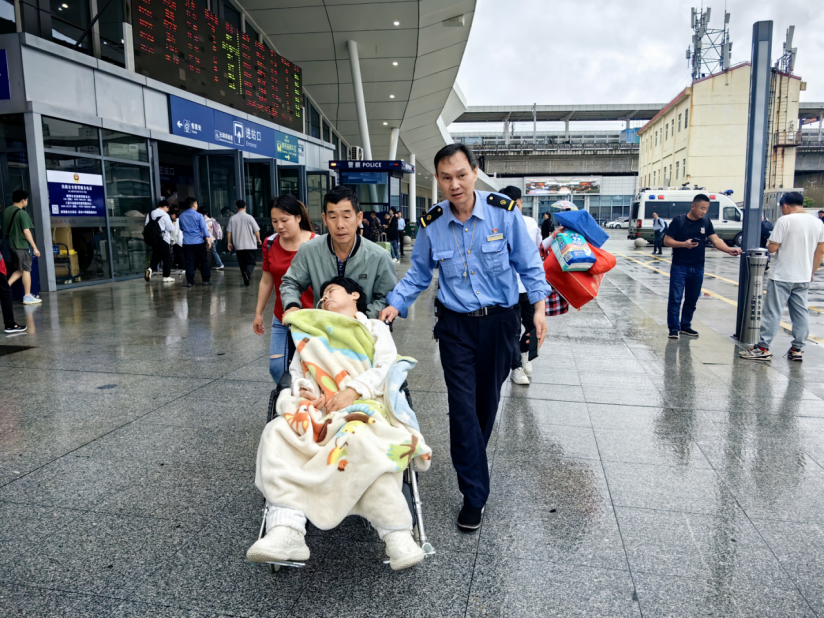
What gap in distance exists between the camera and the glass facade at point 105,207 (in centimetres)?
1091

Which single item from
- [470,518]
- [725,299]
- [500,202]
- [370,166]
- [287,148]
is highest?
[287,148]

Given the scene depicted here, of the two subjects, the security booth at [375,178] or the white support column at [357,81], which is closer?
the security booth at [375,178]

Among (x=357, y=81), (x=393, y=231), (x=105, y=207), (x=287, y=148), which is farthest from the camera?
(x=357, y=81)

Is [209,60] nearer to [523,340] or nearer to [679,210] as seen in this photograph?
[523,340]

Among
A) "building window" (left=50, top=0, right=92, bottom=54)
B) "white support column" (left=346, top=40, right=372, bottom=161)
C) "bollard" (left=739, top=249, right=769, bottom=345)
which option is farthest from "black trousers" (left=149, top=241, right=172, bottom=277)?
"bollard" (left=739, top=249, right=769, bottom=345)

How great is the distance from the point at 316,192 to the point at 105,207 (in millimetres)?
9870

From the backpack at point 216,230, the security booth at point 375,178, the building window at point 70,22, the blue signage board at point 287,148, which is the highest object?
the building window at point 70,22

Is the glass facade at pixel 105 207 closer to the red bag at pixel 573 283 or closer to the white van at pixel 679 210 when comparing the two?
the red bag at pixel 573 283

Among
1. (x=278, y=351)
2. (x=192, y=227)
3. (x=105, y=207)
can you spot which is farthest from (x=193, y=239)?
(x=278, y=351)

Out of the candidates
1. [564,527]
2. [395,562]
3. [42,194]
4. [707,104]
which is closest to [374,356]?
[395,562]

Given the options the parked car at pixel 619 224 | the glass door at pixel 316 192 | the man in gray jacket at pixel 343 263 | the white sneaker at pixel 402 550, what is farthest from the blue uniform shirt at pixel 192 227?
the parked car at pixel 619 224

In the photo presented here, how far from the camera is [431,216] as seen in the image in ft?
9.87

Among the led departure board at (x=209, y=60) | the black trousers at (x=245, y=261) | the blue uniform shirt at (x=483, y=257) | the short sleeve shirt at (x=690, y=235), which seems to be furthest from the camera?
the led departure board at (x=209, y=60)

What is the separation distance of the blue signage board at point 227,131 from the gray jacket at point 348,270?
12.2m
